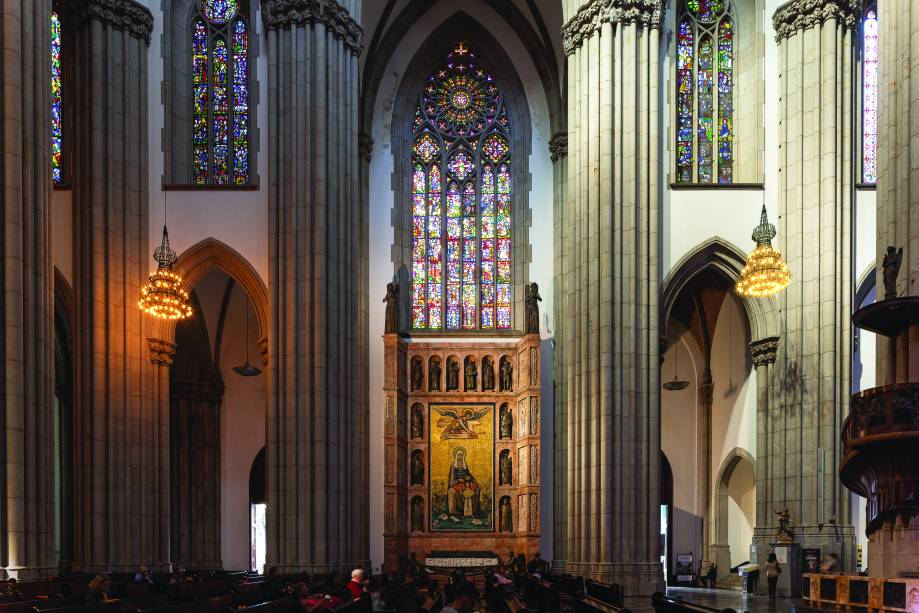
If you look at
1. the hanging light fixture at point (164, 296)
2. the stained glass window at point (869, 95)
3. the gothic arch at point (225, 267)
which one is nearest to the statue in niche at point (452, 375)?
the gothic arch at point (225, 267)

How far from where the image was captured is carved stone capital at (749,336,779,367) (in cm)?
2533

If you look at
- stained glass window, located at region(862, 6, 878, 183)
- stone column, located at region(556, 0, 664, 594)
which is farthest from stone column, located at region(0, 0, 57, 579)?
stained glass window, located at region(862, 6, 878, 183)

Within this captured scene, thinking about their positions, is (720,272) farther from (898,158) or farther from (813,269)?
(898,158)

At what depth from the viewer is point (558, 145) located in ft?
111

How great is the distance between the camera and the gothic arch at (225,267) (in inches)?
1021

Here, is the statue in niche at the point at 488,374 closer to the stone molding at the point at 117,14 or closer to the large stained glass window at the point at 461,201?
the large stained glass window at the point at 461,201

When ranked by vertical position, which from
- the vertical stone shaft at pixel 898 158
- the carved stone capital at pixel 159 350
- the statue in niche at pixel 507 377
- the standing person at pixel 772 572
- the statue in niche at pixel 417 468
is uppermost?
the vertical stone shaft at pixel 898 158

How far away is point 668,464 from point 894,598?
19960 millimetres

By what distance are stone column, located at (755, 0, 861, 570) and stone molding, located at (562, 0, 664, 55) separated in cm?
329

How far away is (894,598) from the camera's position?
14.5 meters

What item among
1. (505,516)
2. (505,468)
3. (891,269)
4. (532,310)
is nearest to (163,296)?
(532,310)

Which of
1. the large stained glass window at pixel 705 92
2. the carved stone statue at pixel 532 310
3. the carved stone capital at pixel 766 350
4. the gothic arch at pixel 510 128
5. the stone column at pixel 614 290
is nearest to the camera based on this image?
the stone column at pixel 614 290

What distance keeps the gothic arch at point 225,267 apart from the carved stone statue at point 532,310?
367 inches

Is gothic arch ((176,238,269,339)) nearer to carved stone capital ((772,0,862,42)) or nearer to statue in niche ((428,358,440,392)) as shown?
statue in niche ((428,358,440,392))
